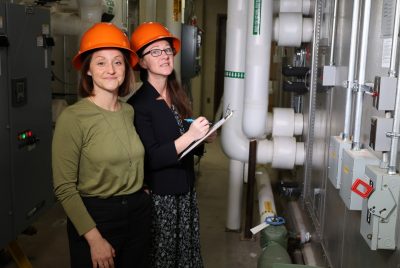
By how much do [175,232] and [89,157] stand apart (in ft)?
2.06

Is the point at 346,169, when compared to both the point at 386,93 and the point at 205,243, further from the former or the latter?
the point at 205,243

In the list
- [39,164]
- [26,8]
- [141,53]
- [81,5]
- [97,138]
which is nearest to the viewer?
[97,138]

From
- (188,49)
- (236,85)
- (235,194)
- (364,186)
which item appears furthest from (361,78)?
(188,49)

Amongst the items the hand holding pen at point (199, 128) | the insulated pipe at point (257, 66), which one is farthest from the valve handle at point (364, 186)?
the insulated pipe at point (257, 66)

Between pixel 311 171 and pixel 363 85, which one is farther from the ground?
pixel 363 85

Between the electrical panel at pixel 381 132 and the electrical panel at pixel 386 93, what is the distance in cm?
4

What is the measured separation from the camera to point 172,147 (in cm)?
180

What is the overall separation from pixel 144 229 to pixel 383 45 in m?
1.10

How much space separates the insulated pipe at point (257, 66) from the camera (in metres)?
2.80

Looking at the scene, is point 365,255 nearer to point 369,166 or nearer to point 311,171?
point 369,166

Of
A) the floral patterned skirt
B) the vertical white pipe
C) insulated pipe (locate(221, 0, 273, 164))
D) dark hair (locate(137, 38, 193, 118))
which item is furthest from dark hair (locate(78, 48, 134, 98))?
the vertical white pipe

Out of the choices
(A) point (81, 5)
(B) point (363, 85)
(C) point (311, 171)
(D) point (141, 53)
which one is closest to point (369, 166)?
(B) point (363, 85)

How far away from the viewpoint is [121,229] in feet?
5.49

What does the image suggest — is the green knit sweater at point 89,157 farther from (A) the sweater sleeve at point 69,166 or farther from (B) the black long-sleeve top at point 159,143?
(B) the black long-sleeve top at point 159,143
